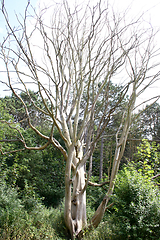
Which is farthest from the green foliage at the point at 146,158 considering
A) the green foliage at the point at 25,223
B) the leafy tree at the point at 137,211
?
the green foliage at the point at 25,223

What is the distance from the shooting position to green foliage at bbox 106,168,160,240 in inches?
101

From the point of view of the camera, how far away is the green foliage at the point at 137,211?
2.57 metres

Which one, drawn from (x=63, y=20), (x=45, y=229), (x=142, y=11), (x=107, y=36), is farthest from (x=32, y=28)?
(x=45, y=229)

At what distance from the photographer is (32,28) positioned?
4.09 meters

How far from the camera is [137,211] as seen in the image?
261 centimetres

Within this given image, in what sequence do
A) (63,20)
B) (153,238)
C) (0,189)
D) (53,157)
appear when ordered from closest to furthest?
(153,238) < (63,20) < (0,189) < (53,157)

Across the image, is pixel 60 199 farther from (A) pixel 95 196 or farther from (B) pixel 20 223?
(B) pixel 20 223

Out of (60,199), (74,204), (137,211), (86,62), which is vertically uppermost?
(86,62)

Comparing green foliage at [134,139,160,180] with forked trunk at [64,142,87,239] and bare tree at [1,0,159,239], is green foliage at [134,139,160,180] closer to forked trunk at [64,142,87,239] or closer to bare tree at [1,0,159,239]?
bare tree at [1,0,159,239]

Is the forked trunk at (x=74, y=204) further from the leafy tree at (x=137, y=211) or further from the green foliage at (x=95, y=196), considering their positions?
the green foliage at (x=95, y=196)

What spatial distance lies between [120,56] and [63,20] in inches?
67.6

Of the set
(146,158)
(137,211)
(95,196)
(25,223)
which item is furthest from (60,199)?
(137,211)

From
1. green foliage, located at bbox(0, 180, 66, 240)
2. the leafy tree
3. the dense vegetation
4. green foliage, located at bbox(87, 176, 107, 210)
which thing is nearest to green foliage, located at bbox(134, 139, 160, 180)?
the dense vegetation

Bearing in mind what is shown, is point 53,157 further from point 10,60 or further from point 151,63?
point 151,63
